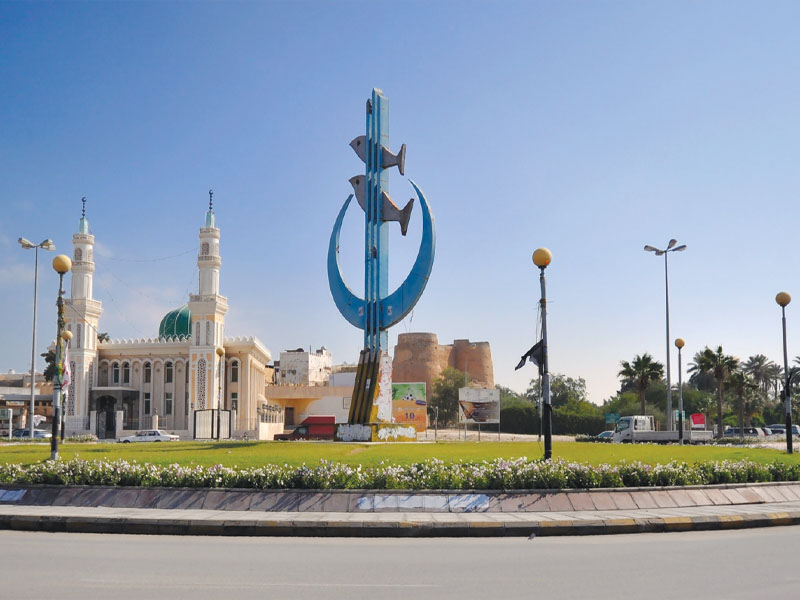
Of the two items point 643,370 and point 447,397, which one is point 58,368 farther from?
point 447,397

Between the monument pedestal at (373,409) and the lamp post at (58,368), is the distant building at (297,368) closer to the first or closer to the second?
the monument pedestal at (373,409)

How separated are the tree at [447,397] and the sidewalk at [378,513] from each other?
77411 mm

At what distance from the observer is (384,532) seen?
13609 millimetres

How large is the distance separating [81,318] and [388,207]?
127 feet

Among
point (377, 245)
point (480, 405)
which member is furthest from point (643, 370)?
point (377, 245)

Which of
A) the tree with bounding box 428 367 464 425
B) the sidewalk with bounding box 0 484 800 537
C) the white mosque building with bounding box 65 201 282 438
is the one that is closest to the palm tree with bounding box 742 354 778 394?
the tree with bounding box 428 367 464 425

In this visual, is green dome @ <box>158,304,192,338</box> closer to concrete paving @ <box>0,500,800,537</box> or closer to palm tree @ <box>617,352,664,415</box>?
palm tree @ <box>617,352,664,415</box>

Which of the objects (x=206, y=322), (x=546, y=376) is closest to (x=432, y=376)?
(x=206, y=322)

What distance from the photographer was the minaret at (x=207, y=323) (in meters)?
61.8

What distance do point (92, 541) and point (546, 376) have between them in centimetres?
1009

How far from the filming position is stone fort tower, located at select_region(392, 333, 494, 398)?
114 metres

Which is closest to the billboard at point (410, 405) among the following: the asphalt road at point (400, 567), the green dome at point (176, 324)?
the green dome at point (176, 324)

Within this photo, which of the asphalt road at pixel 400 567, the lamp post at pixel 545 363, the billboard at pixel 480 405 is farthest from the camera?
the billboard at pixel 480 405

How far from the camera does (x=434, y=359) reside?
115 metres
